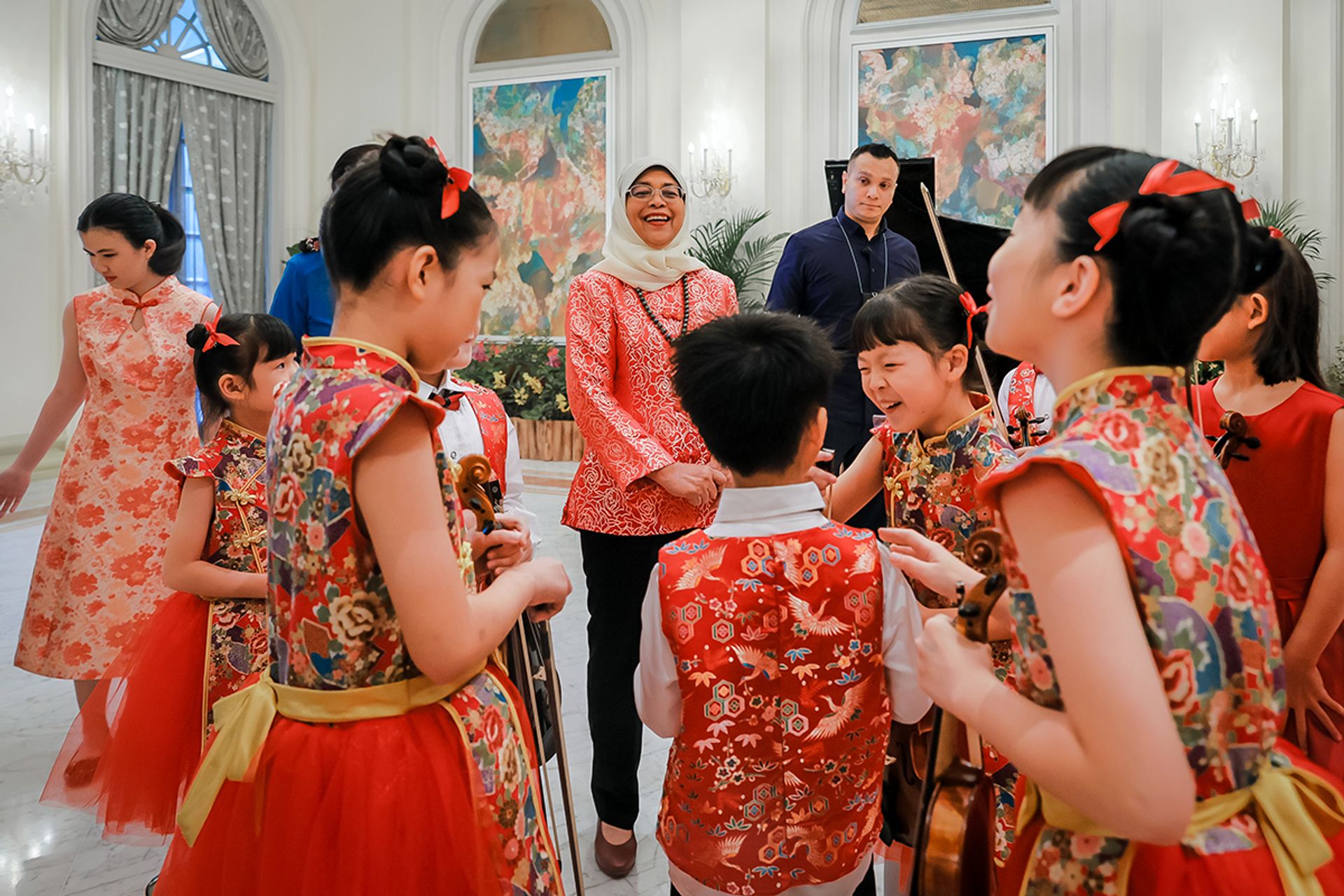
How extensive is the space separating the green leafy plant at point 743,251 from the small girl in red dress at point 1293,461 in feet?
22.9

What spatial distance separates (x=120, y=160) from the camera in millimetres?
9289

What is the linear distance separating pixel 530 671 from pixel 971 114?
325 inches

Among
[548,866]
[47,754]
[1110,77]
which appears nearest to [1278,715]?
[548,866]

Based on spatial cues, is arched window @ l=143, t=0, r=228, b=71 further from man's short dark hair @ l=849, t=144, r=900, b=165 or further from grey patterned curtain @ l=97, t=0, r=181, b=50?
man's short dark hair @ l=849, t=144, r=900, b=165

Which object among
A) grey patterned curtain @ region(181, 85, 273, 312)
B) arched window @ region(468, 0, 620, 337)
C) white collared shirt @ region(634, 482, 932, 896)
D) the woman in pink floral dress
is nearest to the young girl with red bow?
white collared shirt @ region(634, 482, 932, 896)

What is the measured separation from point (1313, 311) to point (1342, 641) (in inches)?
24.9

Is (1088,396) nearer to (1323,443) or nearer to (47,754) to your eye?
(1323,443)

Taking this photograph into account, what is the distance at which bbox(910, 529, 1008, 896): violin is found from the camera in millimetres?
1152

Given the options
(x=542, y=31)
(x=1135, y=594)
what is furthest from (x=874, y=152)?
(x=542, y=31)

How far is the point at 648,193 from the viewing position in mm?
2854

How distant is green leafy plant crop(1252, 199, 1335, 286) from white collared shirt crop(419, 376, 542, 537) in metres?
7.11

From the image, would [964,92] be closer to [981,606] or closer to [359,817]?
[981,606]

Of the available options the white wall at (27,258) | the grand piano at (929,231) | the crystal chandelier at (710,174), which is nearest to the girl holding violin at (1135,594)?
the grand piano at (929,231)

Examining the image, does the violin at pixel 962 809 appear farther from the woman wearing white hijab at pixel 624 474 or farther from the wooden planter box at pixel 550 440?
the wooden planter box at pixel 550 440
